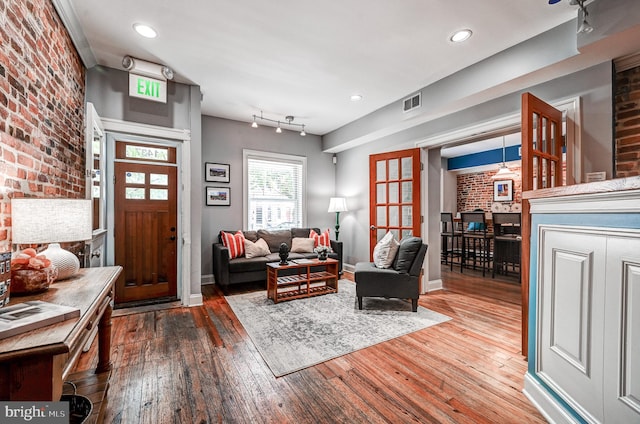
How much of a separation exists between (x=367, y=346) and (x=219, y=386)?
1230 mm

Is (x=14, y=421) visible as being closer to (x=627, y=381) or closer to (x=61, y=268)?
(x=61, y=268)

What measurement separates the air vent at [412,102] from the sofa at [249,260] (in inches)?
96.0

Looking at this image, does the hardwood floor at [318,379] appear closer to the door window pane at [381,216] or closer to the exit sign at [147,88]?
the door window pane at [381,216]

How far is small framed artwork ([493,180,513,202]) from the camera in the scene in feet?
22.8

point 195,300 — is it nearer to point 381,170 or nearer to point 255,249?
point 255,249

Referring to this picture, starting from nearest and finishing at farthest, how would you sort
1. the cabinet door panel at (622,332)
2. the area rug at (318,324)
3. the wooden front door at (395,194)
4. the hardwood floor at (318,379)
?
1. the cabinet door panel at (622,332)
2. the hardwood floor at (318,379)
3. the area rug at (318,324)
4. the wooden front door at (395,194)

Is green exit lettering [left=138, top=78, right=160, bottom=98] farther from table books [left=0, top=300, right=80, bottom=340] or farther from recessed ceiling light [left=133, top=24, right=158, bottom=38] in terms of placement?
table books [left=0, top=300, right=80, bottom=340]

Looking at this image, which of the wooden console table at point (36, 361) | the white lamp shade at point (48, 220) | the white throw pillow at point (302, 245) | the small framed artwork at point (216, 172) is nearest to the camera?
the wooden console table at point (36, 361)

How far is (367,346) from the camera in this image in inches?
95.8

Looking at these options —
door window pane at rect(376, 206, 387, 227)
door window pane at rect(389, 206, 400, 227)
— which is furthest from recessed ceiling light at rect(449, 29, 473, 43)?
door window pane at rect(376, 206, 387, 227)

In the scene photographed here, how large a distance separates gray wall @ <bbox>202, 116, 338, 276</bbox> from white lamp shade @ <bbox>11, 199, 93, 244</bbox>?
2642mm

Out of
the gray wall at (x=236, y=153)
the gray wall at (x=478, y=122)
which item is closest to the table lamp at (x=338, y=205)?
the gray wall at (x=478, y=122)

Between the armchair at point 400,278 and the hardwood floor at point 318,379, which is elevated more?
the armchair at point 400,278

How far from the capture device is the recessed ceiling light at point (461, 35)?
7.97ft
